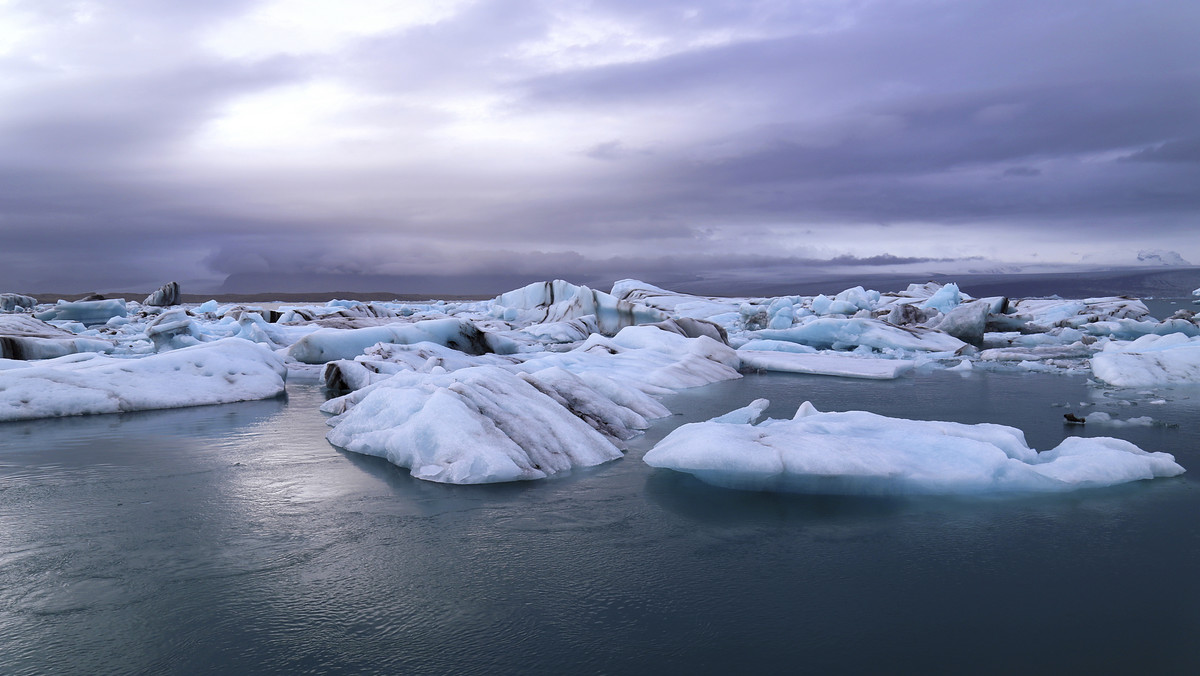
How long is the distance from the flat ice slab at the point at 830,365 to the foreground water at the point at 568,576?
750 cm

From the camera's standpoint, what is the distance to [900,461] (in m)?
5.12

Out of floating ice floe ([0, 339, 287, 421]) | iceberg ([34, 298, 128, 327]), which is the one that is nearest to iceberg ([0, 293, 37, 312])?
iceberg ([34, 298, 128, 327])

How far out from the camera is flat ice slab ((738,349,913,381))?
13023mm

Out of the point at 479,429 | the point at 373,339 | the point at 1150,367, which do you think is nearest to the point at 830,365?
the point at 1150,367

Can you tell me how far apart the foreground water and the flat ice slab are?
24.6ft

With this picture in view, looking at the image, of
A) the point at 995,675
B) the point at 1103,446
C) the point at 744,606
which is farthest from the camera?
the point at 1103,446

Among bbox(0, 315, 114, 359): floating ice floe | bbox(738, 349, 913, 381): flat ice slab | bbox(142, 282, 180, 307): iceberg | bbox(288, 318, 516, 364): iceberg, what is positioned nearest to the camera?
bbox(0, 315, 114, 359): floating ice floe

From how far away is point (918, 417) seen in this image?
8.31 metres

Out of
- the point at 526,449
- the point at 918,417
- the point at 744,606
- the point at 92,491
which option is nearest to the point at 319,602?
the point at 744,606

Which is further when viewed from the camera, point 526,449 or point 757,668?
point 526,449

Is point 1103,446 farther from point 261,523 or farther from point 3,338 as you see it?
point 3,338

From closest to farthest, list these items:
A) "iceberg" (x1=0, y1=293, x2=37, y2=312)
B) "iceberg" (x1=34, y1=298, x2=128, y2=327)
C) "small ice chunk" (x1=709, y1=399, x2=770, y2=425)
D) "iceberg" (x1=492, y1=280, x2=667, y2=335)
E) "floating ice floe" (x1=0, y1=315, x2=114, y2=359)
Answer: "small ice chunk" (x1=709, y1=399, x2=770, y2=425) < "floating ice floe" (x1=0, y1=315, x2=114, y2=359) < "iceberg" (x1=492, y1=280, x2=667, y2=335) < "iceberg" (x1=34, y1=298, x2=128, y2=327) < "iceberg" (x1=0, y1=293, x2=37, y2=312)

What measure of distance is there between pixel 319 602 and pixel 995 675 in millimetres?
2784

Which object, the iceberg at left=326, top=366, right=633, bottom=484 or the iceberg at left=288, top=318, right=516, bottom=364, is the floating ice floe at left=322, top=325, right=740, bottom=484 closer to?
the iceberg at left=326, top=366, right=633, bottom=484
